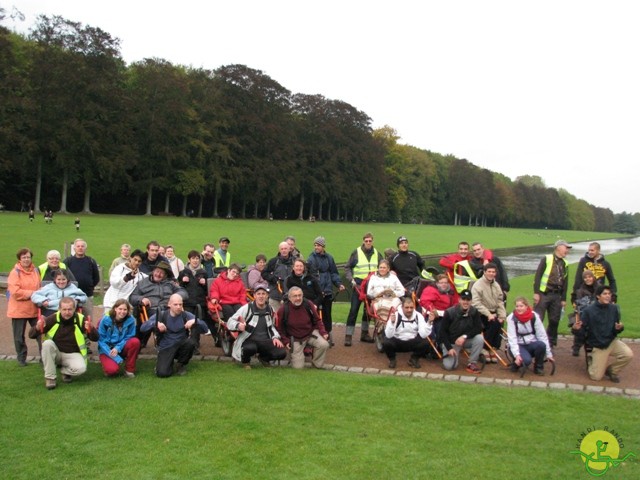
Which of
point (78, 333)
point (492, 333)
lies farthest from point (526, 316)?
point (78, 333)

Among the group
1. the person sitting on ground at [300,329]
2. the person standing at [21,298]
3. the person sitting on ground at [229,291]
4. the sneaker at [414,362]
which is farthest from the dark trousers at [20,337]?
the sneaker at [414,362]

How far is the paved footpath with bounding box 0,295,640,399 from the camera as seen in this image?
26.1ft

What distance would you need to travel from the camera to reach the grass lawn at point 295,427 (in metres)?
5.22

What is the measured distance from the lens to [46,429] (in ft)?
20.1

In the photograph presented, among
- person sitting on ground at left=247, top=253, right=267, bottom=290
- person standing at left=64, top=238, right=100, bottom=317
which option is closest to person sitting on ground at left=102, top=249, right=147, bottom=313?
person standing at left=64, top=238, right=100, bottom=317

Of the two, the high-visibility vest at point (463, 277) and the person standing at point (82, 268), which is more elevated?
A: the high-visibility vest at point (463, 277)

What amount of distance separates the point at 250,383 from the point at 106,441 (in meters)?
2.35

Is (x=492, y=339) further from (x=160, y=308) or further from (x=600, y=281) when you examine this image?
(x=160, y=308)

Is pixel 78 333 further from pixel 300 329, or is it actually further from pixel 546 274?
pixel 546 274

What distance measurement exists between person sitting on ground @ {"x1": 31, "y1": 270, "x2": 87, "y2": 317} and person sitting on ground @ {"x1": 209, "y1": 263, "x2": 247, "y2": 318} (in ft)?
7.46

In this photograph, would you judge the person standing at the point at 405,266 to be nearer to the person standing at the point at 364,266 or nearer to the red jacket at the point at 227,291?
the person standing at the point at 364,266

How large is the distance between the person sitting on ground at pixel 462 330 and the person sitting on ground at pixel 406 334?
33 centimetres

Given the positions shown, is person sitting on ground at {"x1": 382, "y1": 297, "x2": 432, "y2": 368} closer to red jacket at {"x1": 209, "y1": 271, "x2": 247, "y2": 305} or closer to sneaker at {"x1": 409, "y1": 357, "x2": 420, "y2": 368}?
sneaker at {"x1": 409, "y1": 357, "x2": 420, "y2": 368}

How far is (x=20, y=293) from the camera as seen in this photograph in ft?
28.6
